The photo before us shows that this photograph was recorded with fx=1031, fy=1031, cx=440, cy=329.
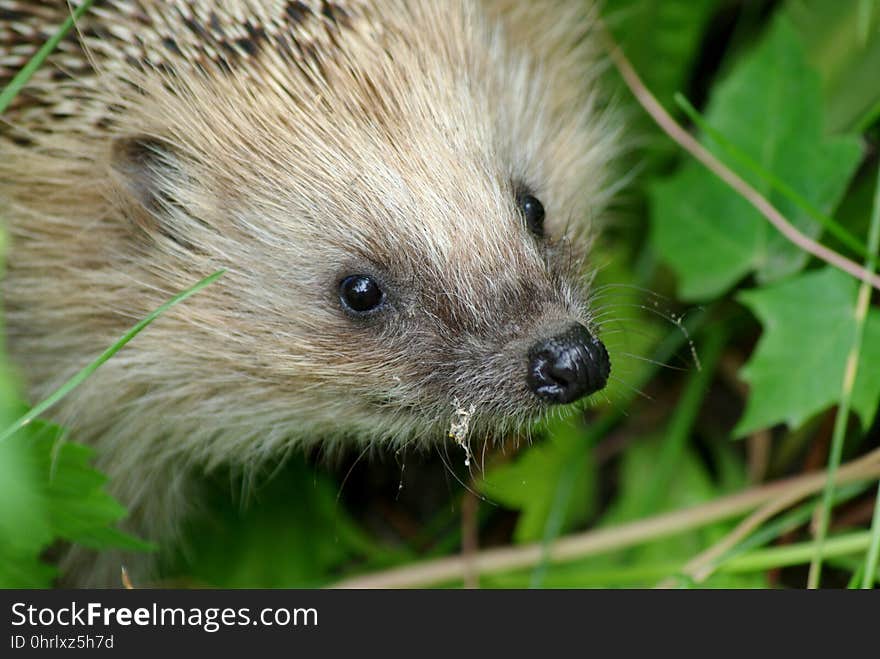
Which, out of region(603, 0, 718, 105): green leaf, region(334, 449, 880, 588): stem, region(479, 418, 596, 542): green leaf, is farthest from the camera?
region(603, 0, 718, 105): green leaf

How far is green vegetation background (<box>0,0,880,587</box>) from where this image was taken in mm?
2330

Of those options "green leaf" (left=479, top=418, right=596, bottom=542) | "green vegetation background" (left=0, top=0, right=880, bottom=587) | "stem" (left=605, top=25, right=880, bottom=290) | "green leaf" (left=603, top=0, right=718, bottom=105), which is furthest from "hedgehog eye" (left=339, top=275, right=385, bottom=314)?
"green leaf" (left=603, top=0, right=718, bottom=105)

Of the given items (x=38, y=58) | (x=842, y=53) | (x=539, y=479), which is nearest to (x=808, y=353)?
(x=539, y=479)

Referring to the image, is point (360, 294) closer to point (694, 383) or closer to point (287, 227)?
point (287, 227)

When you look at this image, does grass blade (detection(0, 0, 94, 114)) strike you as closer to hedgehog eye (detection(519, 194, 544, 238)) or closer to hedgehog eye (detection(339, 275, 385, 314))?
hedgehog eye (detection(339, 275, 385, 314))

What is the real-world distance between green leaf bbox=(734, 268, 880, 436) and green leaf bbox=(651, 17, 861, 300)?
0.17 metres

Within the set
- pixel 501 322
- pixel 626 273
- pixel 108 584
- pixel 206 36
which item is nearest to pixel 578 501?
pixel 626 273

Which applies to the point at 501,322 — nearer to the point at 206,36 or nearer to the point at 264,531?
the point at 206,36

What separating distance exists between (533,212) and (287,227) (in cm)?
53

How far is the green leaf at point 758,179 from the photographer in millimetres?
2451
